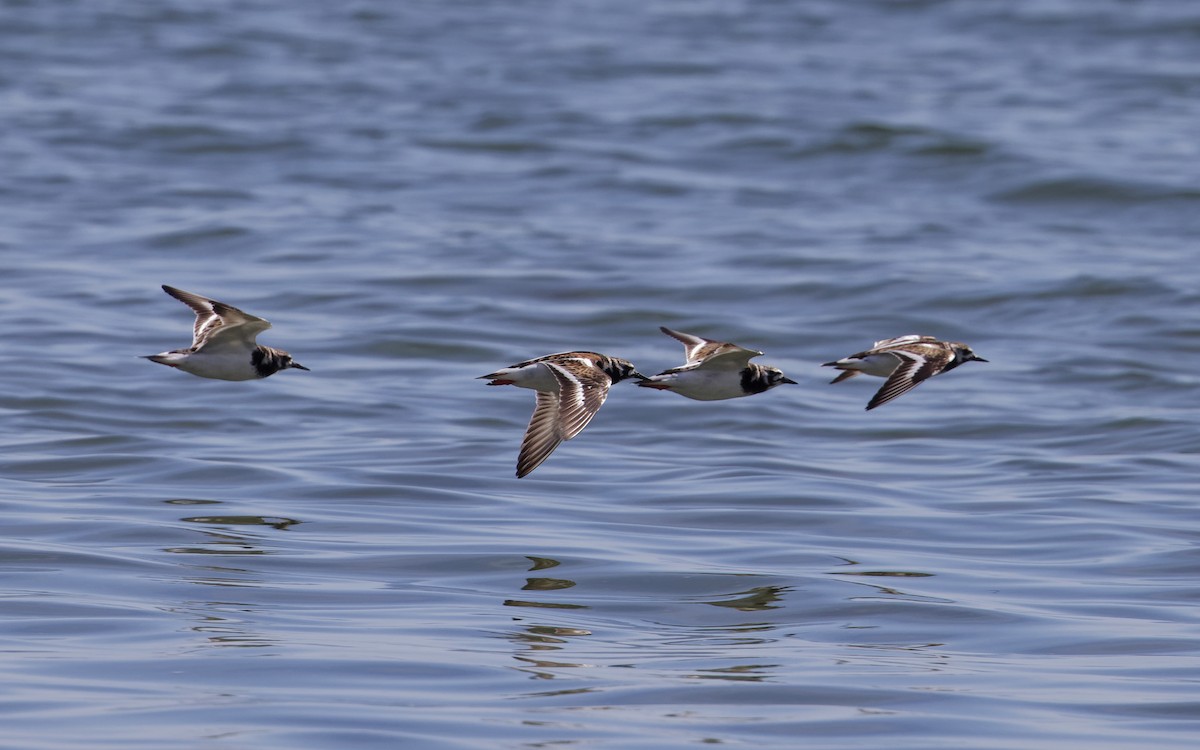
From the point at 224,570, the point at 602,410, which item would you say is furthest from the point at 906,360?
the point at 602,410

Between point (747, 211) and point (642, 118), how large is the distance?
636 cm

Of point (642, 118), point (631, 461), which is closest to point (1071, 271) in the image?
point (631, 461)

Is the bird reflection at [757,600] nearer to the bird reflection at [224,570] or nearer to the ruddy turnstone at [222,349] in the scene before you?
the bird reflection at [224,570]

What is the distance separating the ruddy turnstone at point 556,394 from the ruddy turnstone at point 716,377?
35cm

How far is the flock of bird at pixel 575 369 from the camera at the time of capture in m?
9.34

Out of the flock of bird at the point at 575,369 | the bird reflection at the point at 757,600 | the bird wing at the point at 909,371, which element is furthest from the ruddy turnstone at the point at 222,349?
the bird wing at the point at 909,371

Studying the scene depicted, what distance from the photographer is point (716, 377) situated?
10117 mm

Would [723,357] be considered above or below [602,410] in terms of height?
above

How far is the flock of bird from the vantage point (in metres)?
9.34

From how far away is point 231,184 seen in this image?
24453 millimetres

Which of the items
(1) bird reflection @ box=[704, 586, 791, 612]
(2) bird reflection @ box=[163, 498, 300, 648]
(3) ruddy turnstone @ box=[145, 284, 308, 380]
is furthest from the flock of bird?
(1) bird reflection @ box=[704, 586, 791, 612]

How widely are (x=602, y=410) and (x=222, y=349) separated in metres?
4.85

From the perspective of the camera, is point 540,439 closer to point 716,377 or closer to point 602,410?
point 716,377

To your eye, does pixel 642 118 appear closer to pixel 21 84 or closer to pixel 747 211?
pixel 747 211
